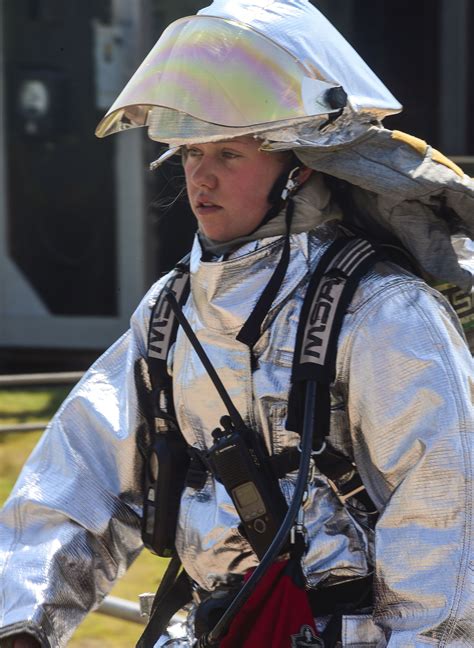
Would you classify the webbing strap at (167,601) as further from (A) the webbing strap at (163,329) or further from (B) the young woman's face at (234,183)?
(B) the young woman's face at (234,183)

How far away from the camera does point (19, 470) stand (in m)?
5.93

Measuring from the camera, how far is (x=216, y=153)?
7.73 ft

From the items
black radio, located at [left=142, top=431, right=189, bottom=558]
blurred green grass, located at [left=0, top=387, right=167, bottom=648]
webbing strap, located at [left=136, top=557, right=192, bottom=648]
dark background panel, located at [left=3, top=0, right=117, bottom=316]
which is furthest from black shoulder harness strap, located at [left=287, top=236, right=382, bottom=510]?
dark background panel, located at [left=3, top=0, right=117, bottom=316]

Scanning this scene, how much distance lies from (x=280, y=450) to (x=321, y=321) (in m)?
0.24

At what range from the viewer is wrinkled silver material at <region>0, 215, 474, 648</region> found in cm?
207

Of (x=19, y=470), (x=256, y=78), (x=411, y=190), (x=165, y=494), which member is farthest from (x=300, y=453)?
(x=19, y=470)

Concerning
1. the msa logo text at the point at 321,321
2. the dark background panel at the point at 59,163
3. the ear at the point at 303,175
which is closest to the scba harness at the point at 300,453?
the msa logo text at the point at 321,321

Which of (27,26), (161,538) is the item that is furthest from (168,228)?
(161,538)

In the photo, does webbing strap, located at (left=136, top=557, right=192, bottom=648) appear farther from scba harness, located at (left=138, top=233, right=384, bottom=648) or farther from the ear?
the ear

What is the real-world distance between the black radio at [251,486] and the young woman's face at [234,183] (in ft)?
1.23

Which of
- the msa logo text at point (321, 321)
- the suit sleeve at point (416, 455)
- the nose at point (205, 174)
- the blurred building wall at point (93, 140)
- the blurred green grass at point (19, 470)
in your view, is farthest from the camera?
the blurred building wall at point (93, 140)

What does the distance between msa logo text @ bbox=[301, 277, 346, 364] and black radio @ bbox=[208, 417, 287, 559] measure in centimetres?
19

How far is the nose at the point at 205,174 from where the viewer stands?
234 centimetres

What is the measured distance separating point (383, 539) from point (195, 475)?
42 cm
